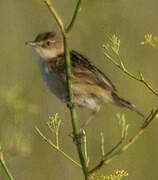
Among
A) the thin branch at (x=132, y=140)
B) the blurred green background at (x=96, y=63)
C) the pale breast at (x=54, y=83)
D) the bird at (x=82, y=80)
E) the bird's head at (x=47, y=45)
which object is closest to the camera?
the thin branch at (x=132, y=140)

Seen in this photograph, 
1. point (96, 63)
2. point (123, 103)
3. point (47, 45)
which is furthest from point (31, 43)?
point (96, 63)

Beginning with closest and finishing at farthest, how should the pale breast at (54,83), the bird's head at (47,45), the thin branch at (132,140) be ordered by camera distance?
the thin branch at (132,140), the pale breast at (54,83), the bird's head at (47,45)

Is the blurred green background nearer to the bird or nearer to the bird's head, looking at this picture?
the bird's head

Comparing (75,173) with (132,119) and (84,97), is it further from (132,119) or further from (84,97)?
(84,97)

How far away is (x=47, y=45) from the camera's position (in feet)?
26.6

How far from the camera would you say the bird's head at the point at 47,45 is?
7.90m

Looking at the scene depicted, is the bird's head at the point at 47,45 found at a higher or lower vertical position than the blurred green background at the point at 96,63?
higher

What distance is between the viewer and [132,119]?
1098 centimetres

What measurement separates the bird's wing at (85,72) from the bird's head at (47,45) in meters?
0.43

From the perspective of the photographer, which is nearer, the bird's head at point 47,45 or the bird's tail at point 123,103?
the bird's tail at point 123,103

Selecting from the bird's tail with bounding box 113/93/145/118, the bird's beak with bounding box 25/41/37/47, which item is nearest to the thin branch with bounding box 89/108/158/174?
the bird's tail with bounding box 113/93/145/118

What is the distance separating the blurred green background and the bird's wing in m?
1.95

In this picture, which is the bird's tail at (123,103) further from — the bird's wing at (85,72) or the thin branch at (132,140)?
the thin branch at (132,140)

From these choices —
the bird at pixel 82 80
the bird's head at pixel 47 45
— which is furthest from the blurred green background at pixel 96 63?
the bird at pixel 82 80
